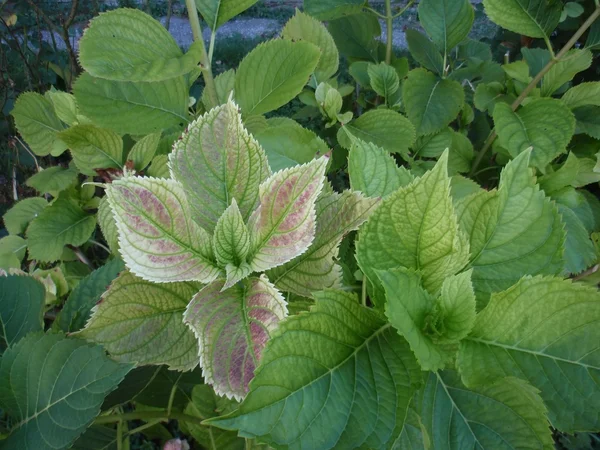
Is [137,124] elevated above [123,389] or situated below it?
above

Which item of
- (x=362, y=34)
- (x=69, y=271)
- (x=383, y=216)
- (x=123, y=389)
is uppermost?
(x=383, y=216)

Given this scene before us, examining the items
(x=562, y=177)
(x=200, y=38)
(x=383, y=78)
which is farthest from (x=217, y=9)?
(x=562, y=177)

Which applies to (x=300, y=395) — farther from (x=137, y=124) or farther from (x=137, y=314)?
(x=137, y=124)

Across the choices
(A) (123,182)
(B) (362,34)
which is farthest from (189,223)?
(B) (362,34)

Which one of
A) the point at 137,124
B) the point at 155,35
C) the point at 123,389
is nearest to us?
the point at 123,389

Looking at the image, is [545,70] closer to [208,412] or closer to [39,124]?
[208,412]

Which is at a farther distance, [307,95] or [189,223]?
[307,95]

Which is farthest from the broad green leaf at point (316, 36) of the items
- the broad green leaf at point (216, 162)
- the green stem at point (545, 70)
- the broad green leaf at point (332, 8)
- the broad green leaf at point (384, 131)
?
the broad green leaf at point (216, 162)

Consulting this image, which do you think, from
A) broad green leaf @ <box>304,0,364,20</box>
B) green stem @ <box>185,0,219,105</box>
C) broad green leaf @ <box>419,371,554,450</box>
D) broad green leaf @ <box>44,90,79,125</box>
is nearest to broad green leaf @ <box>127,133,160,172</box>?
green stem @ <box>185,0,219,105</box>
